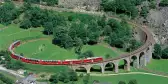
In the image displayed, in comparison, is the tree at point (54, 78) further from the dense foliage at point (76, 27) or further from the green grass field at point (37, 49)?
the dense foliage at point (76, 27)

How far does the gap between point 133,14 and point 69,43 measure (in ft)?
66.2

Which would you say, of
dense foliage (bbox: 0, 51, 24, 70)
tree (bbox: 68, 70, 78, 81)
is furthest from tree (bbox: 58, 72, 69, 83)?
dense foliage (bbox: 0, 51, 24, 70)

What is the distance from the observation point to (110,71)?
338 feet

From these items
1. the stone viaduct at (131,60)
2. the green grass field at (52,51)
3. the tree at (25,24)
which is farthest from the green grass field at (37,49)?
the stone viaduct at (131,60)

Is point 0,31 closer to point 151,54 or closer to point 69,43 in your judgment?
point 69,43

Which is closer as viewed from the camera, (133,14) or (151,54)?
(151,54)

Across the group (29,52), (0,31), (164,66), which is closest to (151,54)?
(164,66)

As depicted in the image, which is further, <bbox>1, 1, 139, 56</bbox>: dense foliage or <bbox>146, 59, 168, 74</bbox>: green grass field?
<bbox>1, 1, 139, 56</bbox>: dense foliage

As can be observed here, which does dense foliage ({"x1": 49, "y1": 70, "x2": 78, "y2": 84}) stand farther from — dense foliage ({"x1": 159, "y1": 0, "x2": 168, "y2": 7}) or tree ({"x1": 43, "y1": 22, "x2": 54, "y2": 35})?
dense foliage ({"x1": 159, "y1": 0, "x2": 168, "y2": 7})

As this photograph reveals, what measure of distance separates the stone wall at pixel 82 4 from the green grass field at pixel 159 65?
27.3 meters

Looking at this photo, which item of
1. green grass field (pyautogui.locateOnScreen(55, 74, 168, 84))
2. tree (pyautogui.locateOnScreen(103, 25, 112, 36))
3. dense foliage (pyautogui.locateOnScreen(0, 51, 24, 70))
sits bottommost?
green grass field (pyautogui.locateOnScreen(55, 74, 168, 84))

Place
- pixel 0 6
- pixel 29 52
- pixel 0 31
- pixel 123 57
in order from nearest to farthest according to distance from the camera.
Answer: pixel 123 57 → pixel 29 52 → pixel 0 31 → pixel 0 6

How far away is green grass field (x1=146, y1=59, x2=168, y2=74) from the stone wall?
89.5 feet

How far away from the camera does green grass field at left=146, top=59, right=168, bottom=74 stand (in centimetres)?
10493
